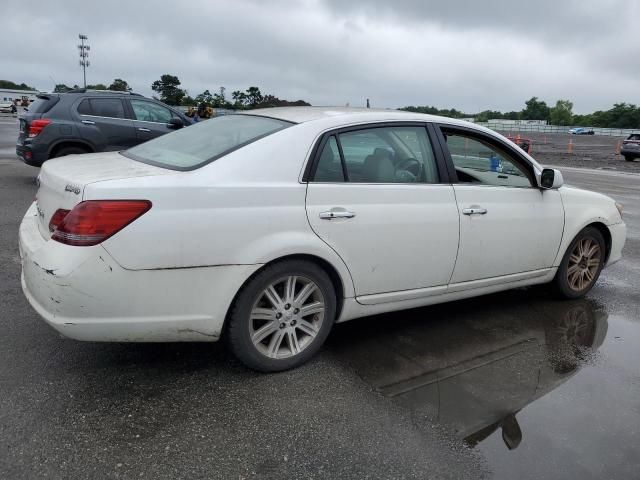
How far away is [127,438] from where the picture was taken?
271 centimetres

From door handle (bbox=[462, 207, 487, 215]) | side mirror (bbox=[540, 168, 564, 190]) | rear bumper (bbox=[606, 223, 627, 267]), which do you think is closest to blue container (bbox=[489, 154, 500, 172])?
side mirror (bbox=[540, 168, 564, 190])

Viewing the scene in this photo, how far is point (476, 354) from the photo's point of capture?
152 inches

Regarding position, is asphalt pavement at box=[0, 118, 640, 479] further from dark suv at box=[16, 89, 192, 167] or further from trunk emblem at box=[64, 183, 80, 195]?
dark suv at box=[16, 89, 192, 167]

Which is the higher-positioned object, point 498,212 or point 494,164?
point 494,164

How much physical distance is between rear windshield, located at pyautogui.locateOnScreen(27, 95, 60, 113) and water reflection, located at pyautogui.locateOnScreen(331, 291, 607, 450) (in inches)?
308

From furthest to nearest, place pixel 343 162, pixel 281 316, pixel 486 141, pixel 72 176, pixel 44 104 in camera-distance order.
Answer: pixel 44 104 → pixel 486 141 → pixel 343 162 → pixel 281 316 → pixel 72 176

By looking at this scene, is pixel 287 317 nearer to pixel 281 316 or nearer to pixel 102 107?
pixel 281 316

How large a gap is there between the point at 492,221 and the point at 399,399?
1.63 metres

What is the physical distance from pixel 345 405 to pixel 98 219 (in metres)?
1.61

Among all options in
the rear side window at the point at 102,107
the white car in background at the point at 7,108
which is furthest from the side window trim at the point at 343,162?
the white car in background at the point at 7,108

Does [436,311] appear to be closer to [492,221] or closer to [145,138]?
[492,221]

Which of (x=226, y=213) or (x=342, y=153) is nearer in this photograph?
(x=226, y=213)

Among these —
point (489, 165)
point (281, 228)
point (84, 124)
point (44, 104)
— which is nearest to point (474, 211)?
point (489, 165)

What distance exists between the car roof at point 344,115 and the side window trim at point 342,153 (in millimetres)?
37
